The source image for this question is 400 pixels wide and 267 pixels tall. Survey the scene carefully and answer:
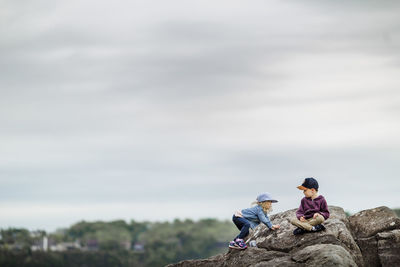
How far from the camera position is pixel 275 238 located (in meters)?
23.0

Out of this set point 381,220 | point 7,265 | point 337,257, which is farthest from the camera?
point 7,265

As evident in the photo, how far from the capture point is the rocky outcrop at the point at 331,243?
2075cm

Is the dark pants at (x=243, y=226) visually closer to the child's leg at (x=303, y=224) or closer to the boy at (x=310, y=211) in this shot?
the boy at (x=310, y=211)

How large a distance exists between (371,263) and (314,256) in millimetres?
2960

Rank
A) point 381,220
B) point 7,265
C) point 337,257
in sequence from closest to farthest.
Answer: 1. point 337,257
2. point 381,220
3. point 7,265

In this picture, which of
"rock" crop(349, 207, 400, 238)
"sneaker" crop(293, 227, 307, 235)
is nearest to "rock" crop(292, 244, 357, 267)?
"sneaker" crop(293, 227, 307, 235)

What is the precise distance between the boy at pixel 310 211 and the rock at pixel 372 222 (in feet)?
5.43

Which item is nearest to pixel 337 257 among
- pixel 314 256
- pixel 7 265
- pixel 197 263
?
pixel 314 256

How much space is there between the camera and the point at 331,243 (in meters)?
21.3

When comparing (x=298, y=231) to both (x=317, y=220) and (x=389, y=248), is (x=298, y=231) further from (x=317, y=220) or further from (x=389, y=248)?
(x=389, y=248)

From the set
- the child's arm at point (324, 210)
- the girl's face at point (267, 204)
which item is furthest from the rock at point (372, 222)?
the girl's face at point (267, 204)

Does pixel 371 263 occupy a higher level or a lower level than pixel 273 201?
lower

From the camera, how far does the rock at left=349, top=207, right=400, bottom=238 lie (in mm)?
23016

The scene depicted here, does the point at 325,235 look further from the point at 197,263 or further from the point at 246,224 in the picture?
the point at 197,263
